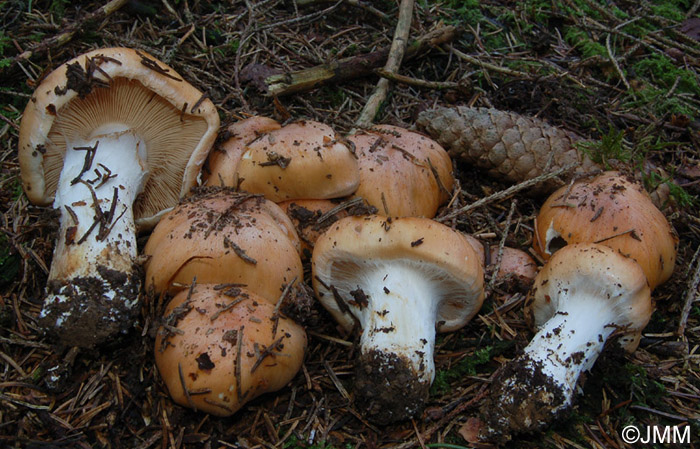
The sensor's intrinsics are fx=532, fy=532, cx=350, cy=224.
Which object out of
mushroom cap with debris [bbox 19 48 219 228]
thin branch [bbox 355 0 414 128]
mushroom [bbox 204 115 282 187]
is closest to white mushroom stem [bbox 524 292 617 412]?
thin branch [bbox 355 0 414 128]

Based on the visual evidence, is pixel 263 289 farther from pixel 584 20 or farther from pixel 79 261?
pixel 584 20

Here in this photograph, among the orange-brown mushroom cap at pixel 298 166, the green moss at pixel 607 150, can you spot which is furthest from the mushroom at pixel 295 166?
the green moss at pixel 607 150

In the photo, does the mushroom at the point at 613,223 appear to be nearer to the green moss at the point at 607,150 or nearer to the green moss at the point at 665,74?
the green moss at the point at 607,150

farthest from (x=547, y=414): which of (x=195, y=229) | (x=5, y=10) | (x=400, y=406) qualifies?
(x=5, y=10)

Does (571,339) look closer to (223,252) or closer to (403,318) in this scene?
(403,318)

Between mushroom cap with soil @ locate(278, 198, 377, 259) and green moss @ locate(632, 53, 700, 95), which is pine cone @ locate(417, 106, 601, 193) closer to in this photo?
mushroom cap with soil @ locate(278, 198, 377, 259)

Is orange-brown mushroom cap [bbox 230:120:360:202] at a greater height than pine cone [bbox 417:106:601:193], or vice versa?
orange-brown mushroom cap [bbox 230:120:360:202]

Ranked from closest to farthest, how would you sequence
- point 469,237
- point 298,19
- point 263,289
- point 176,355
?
1. point 176,355
2. point 263,289
3. point 469,237
4. point 298,19
